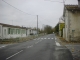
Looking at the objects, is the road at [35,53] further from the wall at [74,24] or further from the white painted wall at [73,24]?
the wall at [74,24]

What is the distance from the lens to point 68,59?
38.5 ft

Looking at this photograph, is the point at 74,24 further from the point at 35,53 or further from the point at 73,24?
the point at 35,53

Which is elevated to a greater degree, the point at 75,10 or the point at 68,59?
the point at 75,10

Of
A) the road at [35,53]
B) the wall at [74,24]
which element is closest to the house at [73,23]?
the wall at [74,24]

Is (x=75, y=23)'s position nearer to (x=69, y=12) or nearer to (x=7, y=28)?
(x=69, y=12)

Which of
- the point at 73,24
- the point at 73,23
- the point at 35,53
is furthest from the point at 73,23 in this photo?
the point at 35,53

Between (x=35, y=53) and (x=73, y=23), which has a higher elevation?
(x=73, y=23)

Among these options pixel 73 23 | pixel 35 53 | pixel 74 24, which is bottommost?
pixel 35 53

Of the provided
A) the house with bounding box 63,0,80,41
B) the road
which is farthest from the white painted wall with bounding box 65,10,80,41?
the road

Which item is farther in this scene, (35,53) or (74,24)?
(74,24)

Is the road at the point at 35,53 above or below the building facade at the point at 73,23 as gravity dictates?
below

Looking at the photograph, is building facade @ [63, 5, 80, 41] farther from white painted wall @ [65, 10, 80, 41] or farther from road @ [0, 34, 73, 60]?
road @ [0, 34, 73, 60]

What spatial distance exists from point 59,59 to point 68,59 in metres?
0.67

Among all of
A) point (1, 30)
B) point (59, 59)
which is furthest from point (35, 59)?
point (1, 30)
